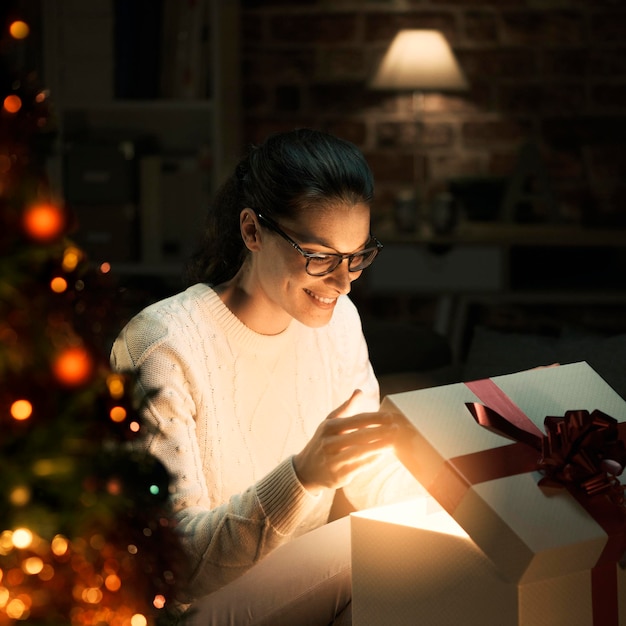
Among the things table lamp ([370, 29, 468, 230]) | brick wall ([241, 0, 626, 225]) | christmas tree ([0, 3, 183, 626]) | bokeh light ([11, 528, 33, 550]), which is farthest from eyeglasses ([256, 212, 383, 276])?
brick wall ([241, 0, 626, 225])

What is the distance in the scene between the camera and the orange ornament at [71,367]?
2.22 feet

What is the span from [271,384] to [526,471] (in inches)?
24.8

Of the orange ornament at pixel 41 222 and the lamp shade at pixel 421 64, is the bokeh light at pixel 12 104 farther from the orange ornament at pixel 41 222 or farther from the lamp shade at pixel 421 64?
the lamp shade at pixel 421 64

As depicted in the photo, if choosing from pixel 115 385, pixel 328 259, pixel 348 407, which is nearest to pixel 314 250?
pixel 328 259

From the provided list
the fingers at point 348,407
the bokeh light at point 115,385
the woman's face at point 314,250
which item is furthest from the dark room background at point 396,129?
the bokeh light at point 115,385

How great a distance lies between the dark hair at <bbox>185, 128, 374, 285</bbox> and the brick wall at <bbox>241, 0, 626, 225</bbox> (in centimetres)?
223

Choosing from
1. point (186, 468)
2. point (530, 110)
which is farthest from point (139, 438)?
point (530, 110)

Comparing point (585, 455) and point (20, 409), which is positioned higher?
point (20, 409)

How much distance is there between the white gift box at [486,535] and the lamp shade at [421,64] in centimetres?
227

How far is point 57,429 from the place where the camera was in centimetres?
68

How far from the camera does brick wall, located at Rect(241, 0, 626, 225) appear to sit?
12.0 ft

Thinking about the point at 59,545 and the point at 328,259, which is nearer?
the point at 59,545

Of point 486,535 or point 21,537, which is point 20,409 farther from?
point 486,535

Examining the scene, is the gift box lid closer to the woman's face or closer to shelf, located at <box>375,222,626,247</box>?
the woman's face
